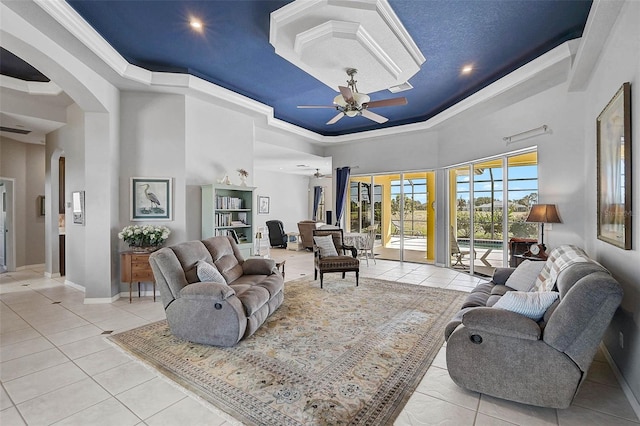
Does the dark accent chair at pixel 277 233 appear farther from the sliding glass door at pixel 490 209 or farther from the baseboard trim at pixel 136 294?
the baseboard trim at pixel 136 294

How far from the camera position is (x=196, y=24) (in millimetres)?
3348

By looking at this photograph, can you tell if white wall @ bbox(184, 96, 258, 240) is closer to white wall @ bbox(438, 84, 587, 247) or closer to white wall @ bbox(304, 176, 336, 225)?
white wall @ bbox(438, 84, 587, 247)

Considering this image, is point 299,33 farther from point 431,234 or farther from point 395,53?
point 431,234

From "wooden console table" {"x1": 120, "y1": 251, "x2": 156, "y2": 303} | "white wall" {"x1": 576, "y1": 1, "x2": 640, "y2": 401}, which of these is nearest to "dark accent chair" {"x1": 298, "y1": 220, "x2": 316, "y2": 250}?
"wooden console table" {"x1": 120, "y1": 251, "x2": 156, "y2": 303}

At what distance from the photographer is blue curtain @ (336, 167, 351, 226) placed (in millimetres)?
8453

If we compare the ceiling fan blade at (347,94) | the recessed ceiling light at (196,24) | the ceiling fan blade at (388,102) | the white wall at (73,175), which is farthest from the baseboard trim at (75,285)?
the ceiling fan blade at (388,102)

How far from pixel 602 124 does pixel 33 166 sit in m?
10.1

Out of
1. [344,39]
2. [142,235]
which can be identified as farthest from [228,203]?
[344,39]

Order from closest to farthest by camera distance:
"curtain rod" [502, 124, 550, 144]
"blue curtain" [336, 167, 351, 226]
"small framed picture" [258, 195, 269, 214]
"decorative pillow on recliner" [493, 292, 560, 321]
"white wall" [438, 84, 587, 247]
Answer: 1. "decorative pillow on recliner" [493, 292, 560, 321]
2. "white wall" [438, 84, 587, 247]
3. "curtain rod" [502, 124, 550, 144]
4. "blue curtain" [336, 167, 351, 226]
5. "small framed picture" [258, 195, 269, 214]

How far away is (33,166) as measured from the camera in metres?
6.99

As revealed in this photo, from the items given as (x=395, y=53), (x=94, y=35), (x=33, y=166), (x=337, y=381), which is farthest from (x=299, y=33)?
(x=33, y=166)

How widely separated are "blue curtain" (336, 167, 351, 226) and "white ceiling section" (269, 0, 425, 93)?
420 centimetres

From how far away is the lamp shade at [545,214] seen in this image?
4.03 metres

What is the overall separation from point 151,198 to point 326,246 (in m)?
2.99
